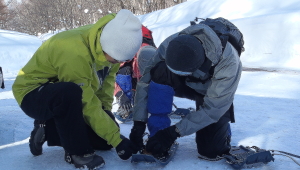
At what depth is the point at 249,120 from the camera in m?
2.38

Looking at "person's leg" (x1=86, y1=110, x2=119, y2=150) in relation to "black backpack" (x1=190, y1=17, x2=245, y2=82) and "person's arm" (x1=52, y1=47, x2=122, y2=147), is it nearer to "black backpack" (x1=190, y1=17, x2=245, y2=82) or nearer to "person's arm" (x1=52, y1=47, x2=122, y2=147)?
"person's arm" (x1=52, y1=47, x2=122, y2=147)

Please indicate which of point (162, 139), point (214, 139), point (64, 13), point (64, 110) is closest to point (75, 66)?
point (64, 110)

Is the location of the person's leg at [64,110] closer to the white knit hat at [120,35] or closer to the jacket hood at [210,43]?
the white knit hat at [120,35]

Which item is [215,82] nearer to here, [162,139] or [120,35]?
[162,139]

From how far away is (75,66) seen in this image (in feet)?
4.88

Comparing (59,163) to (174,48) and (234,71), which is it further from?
(234,71)

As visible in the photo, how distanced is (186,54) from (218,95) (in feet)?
0.92

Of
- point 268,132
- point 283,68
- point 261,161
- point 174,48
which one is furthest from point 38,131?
point 283,68

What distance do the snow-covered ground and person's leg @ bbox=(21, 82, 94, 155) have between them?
176 mm

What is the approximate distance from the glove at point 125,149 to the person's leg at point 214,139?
14.8 inches

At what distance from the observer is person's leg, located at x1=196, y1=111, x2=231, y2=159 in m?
1.66

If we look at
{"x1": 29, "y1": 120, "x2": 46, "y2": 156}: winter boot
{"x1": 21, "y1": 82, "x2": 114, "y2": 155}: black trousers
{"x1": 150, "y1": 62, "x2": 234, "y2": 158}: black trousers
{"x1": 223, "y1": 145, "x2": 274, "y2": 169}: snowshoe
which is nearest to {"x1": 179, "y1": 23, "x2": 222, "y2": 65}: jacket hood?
{"x1": 150, "y1": 62, "x2": 234, "y2": 158}: black trousers

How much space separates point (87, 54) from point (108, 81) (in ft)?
1.50

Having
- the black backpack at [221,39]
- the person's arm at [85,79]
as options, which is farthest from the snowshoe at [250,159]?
the person's arm at [85,79]
